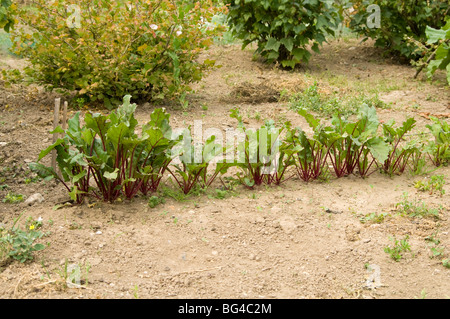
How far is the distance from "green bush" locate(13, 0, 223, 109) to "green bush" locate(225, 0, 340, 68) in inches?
61.6

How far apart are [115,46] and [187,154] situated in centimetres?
201

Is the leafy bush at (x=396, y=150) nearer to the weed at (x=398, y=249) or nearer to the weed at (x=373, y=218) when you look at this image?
the weed at (x=373, y=218)

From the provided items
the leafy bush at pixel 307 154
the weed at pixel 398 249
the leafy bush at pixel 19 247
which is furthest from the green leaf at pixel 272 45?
the leafy bush at pixel 19 247

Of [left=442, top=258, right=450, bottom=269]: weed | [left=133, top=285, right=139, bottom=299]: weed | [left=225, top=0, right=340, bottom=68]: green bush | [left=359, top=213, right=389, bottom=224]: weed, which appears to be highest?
[left=225, top=0, right=340, bottom=68]: green bush

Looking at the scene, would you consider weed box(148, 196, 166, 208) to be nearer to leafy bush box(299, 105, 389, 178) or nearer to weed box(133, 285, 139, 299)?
weed box(133, 285, 139, 299)

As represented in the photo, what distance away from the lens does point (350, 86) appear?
636 cm

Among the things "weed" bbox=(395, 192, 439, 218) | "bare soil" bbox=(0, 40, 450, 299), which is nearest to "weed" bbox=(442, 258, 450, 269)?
"bare soil" bbox=(0, 40, 450, 299)

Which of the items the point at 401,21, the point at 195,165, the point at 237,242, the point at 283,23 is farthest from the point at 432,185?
the point at 401,21

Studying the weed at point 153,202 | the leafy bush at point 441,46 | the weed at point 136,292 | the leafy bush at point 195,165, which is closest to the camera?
the weed at point 136,292

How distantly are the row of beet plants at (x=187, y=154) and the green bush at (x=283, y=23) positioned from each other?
3.01 metres

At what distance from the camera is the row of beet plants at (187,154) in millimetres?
3344

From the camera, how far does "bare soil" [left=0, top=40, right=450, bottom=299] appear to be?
264 cm
